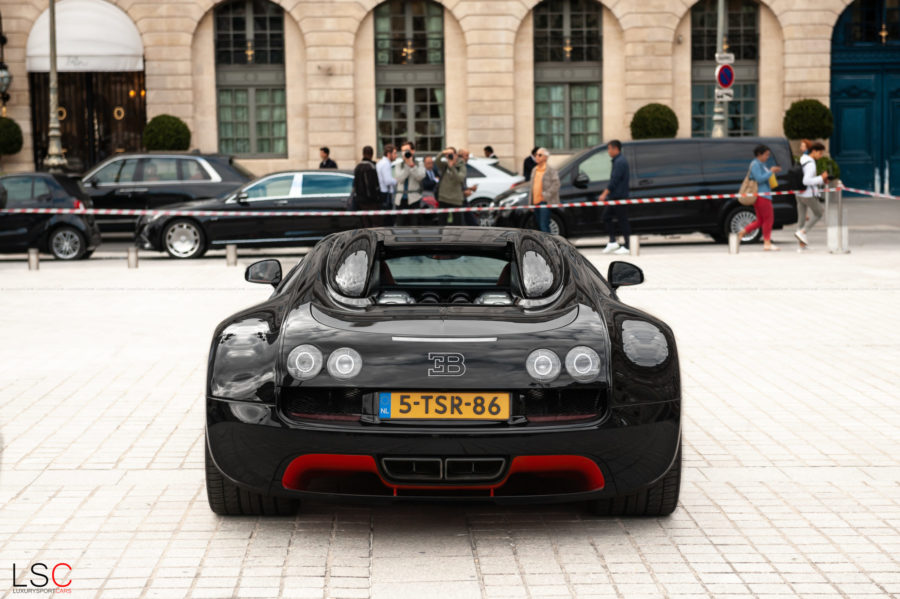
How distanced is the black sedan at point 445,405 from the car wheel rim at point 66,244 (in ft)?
51.0

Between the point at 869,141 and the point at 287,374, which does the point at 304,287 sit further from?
the point at 869,141

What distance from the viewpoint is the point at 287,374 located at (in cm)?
496

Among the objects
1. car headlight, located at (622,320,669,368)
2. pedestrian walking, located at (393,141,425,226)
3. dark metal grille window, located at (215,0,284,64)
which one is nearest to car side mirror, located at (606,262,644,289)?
car headlight, located at (622,320,669,368)

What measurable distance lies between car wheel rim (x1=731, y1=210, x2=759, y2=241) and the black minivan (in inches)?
0.6

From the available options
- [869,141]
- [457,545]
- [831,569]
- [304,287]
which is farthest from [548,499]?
[869,141]

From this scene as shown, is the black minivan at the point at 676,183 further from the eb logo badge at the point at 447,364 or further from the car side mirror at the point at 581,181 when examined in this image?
the eb logo badge at the point at 447,364

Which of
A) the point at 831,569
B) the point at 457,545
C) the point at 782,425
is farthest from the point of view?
the point at 782,425

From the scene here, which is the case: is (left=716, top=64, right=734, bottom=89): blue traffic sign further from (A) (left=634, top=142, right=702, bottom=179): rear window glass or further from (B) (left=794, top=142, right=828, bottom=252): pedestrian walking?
(B) (left=794, top=142, right=828, bottom=252): pedestrian walking

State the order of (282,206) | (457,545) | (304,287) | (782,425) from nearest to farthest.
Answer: (457,545) → (304,287) → (782,425) → (282,206)

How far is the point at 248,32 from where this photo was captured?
33500mm

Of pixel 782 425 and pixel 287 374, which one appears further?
pixel 782 425

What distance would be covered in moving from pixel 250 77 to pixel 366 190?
1431cm

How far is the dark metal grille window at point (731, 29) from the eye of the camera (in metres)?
34.0

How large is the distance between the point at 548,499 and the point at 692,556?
559mm
